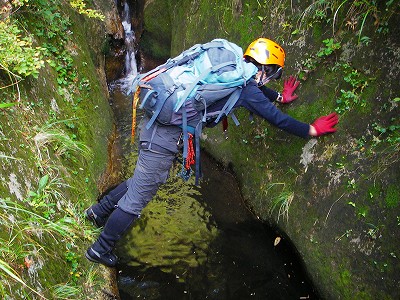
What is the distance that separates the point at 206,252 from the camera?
205 inches

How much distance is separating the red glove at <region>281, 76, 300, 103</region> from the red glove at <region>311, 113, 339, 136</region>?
70 centimetres

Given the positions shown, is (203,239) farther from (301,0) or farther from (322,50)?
(301,0)

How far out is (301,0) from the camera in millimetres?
4797

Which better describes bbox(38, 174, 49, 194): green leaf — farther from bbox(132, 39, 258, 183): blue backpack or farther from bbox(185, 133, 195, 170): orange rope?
bbox(185, 133, 195, 170): orange rope

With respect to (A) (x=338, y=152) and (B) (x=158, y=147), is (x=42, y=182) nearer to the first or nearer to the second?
(B) (x=158, y=147)

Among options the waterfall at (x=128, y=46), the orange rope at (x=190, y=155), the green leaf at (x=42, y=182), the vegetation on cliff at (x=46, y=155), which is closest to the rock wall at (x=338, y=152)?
the orange rope at (x=190, y=155)

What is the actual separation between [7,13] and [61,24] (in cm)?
151

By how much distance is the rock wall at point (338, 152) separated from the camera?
3715 mm

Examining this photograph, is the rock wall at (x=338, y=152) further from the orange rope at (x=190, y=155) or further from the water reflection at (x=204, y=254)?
the orange rope at (x=190, y=155)

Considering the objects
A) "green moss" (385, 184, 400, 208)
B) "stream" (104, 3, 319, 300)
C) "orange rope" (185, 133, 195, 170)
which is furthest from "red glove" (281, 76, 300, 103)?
"stream" (104, 3, 319, 300)

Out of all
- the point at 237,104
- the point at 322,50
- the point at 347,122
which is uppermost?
the point at 322,50

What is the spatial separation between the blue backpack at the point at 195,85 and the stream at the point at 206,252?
197cm

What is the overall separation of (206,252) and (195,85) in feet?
8.65

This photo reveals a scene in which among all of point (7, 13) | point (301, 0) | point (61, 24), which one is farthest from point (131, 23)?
point (301, 0)
